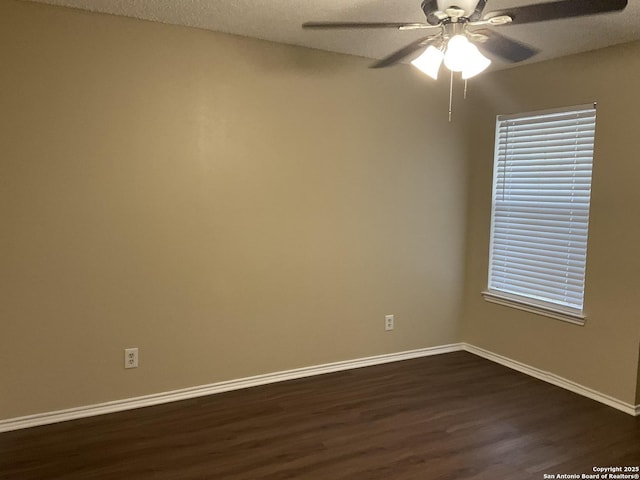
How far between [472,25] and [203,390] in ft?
8.71

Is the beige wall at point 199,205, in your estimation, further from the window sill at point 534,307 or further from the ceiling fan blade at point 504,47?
the ceiling fan blade at point 504,47

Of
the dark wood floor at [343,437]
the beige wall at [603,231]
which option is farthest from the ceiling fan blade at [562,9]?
the dark wood floor at [343,437]

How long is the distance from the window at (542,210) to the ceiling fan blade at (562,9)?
5.59ft

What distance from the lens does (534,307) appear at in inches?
147

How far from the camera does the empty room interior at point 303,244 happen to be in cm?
269

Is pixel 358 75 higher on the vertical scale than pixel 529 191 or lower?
higher

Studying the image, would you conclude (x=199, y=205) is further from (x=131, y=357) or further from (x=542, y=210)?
(x=542, y=210)

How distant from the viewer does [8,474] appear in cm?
241

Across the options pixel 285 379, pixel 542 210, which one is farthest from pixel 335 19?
pixel 285 379

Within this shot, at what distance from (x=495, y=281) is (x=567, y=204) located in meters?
0.89

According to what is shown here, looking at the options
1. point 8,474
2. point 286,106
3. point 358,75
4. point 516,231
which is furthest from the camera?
point 516,231

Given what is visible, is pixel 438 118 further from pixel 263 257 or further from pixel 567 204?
pixel 263 257

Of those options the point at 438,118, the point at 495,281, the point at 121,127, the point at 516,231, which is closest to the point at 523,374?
the point at 495,281

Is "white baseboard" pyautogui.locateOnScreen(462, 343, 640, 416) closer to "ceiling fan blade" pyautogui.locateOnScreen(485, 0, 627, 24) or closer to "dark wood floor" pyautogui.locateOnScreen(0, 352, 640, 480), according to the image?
"dark wood floor" pyautogui.locateOnScreen(0, 352, 640, 480)
